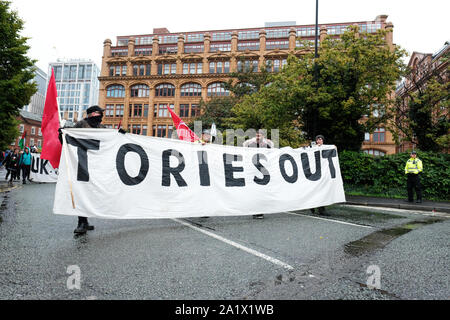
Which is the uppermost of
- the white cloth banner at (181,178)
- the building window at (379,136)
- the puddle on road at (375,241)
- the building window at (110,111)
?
the building window at (110,111)

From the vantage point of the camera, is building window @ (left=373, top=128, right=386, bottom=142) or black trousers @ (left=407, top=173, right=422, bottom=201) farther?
building window @ (left=373, top=128, right=386, bottom=142)

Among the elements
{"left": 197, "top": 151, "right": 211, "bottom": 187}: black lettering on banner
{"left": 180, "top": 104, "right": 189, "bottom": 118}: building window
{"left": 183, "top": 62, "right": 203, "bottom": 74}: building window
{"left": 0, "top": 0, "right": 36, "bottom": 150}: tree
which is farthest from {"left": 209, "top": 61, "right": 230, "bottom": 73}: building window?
{"left": 197, "top": 151, "right": 211, "bottom": 187}: black lettering on banner

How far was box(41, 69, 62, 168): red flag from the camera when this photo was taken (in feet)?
16.3

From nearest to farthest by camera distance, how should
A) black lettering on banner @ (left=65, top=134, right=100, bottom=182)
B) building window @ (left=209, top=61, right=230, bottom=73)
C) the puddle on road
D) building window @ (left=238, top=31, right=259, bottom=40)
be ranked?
the puddle on road < black lettering on banner @ (left=65, top=134, right=100, bottom=182) < building window @ (left=209, top=61, right=230, bottom=73) < building window @ (left=238, top=31, right=259, bottom=40)

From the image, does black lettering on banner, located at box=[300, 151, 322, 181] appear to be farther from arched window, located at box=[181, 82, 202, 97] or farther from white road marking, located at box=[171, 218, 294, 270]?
arched window, located at box=[181, 82, 202, 97]

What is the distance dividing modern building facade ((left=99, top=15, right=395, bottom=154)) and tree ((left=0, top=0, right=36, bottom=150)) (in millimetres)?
39937

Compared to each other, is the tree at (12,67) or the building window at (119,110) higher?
the building window at (119,110)

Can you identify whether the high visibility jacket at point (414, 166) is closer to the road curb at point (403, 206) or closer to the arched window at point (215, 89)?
the road curb at point (403, 206)

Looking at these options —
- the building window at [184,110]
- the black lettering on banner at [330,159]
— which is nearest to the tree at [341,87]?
the black lettering on banner at [330,159]

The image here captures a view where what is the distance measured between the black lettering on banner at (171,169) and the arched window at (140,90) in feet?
193

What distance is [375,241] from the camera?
4.47m

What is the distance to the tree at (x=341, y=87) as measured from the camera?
580 inches

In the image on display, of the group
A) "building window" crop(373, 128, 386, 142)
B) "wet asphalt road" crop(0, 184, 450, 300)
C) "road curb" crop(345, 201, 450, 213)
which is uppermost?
"building window" crop(373, 128, 386, 142)
